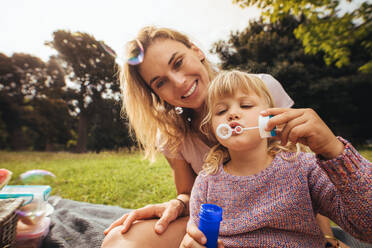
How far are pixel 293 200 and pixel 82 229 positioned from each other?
1.51m

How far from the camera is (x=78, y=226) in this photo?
1.59 m

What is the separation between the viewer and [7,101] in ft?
18.6

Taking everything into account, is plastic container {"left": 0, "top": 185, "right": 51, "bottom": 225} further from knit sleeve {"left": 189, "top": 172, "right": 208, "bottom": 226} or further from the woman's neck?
the woman's neck

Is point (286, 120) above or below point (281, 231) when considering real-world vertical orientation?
above

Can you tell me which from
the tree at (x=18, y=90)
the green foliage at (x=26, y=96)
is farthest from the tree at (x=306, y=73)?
the tree at (x=18, y=90)

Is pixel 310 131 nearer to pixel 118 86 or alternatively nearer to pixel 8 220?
pixel 8 220

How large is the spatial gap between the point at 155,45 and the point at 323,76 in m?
2.95

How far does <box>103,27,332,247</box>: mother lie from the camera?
3.43ft

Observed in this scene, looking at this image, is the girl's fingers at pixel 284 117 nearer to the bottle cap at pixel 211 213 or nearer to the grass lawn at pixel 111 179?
the bottle cap at pixel 211 213

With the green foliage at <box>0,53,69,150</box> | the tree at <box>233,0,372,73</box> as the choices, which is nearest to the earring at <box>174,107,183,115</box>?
the tree at <box>233,0,372,73</box>

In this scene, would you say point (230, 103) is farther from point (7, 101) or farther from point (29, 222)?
point (7, 101)

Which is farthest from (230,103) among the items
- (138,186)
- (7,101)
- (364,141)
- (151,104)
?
(7,101)

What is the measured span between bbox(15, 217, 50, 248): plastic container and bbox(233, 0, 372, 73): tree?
2.81m

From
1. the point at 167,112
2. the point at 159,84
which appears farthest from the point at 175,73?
the point at 167,112
